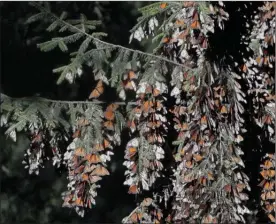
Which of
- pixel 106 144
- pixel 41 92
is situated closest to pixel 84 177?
pixel 106 144

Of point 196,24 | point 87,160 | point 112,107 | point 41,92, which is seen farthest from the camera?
point 41,92

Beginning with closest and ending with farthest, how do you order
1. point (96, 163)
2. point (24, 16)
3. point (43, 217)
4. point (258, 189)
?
1. point (96, 163)
2. point (258, 189)
3. point (24, 16)
4. point (43, 217)

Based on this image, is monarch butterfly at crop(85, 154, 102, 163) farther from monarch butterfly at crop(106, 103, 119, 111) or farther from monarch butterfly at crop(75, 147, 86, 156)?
monarch butterfly at crop(106, 103, 119, 111)

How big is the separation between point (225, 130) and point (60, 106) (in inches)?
30.4

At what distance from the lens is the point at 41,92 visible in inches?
156

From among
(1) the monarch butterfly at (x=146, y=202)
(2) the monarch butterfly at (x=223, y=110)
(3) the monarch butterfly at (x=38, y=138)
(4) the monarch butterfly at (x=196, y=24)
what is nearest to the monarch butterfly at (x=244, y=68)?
(2) the monarch butterfly at (x=223, y=110)

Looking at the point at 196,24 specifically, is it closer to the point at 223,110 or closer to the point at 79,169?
the point at 223,110

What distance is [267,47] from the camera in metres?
2.60

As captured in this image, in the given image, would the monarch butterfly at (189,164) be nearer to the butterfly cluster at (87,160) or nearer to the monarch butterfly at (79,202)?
the butterfly cluster at (87,160)

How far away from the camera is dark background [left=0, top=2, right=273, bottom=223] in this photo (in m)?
3.82

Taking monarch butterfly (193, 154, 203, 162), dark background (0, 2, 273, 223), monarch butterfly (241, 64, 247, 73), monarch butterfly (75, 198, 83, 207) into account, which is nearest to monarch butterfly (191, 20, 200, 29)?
monarch butterfly (241, 64, 247, 73)

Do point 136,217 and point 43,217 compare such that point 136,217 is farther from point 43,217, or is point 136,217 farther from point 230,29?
point 43,217

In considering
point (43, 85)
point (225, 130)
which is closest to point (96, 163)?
point (225, 130)

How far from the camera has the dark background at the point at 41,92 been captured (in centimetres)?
382
